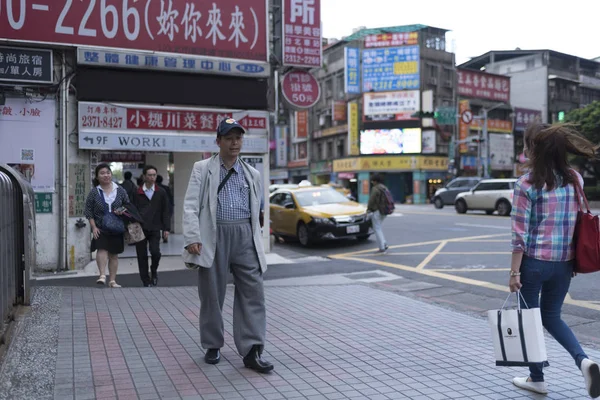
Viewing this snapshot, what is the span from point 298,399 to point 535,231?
191cm

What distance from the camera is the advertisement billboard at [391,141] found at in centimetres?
4728

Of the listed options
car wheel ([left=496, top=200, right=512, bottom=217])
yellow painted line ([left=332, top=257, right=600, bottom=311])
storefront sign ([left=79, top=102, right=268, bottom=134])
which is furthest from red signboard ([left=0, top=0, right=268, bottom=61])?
car wheel ([left=496, top=200, right=512, bottom=217])

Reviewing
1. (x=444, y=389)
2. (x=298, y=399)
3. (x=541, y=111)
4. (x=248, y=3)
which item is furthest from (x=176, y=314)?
(x=541, y=111)

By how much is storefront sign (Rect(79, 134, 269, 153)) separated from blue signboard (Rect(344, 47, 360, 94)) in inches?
1475

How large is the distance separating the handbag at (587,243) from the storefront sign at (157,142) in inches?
338

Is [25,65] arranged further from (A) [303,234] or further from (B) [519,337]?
(B) [519,337]

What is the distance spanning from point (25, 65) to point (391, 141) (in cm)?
3997

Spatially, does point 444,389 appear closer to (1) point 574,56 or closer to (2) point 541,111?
(2) point 541,111

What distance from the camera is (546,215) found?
385 cm

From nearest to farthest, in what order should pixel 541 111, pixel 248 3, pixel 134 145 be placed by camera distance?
pixel 134 145 < pixel 248 3 < pixel 541 111

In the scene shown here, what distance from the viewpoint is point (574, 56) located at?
56.1 meters

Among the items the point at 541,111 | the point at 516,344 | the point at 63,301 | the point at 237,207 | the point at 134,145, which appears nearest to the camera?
the point at 516,344

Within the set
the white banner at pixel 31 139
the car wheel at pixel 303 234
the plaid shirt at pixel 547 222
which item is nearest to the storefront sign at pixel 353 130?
the car wheel at pixel 303 234

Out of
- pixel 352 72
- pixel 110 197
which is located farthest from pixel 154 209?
pixel 352 72
